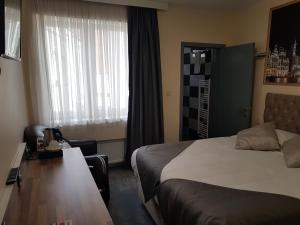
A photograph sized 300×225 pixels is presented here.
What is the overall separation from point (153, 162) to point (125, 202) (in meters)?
0.83

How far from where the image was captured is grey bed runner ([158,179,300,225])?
1.40m

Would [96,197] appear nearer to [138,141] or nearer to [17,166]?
[17,166]

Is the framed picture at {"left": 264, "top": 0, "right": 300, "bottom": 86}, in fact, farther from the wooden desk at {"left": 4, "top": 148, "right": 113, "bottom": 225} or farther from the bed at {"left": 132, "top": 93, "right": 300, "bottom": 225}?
the wooden desk at {"left": 4, "top": 148, "right": 113, "bottom": 225}

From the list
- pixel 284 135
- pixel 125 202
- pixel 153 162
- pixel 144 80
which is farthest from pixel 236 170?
pixel 144 80

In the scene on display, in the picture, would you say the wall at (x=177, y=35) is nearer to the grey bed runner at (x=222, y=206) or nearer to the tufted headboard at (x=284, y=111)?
the tufted headboard at (x=284, y=111)

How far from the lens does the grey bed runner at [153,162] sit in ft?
6.86

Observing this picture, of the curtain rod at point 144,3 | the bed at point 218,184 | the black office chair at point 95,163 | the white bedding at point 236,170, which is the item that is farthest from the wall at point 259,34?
the black office chair at point 95,163

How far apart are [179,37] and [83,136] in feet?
7.49

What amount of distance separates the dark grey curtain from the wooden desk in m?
1.77

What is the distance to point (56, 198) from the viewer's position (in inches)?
54.2

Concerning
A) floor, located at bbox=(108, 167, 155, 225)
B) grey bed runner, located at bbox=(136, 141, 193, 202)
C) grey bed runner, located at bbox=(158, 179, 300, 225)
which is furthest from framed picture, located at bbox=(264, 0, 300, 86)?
floor, located at bbox=(108, 167, 155, 225)

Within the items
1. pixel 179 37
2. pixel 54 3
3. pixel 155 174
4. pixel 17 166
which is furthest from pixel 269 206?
pixel 54 3

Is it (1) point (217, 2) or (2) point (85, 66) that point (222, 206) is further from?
(1) point (217, 2)

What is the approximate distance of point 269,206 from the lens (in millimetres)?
1481
